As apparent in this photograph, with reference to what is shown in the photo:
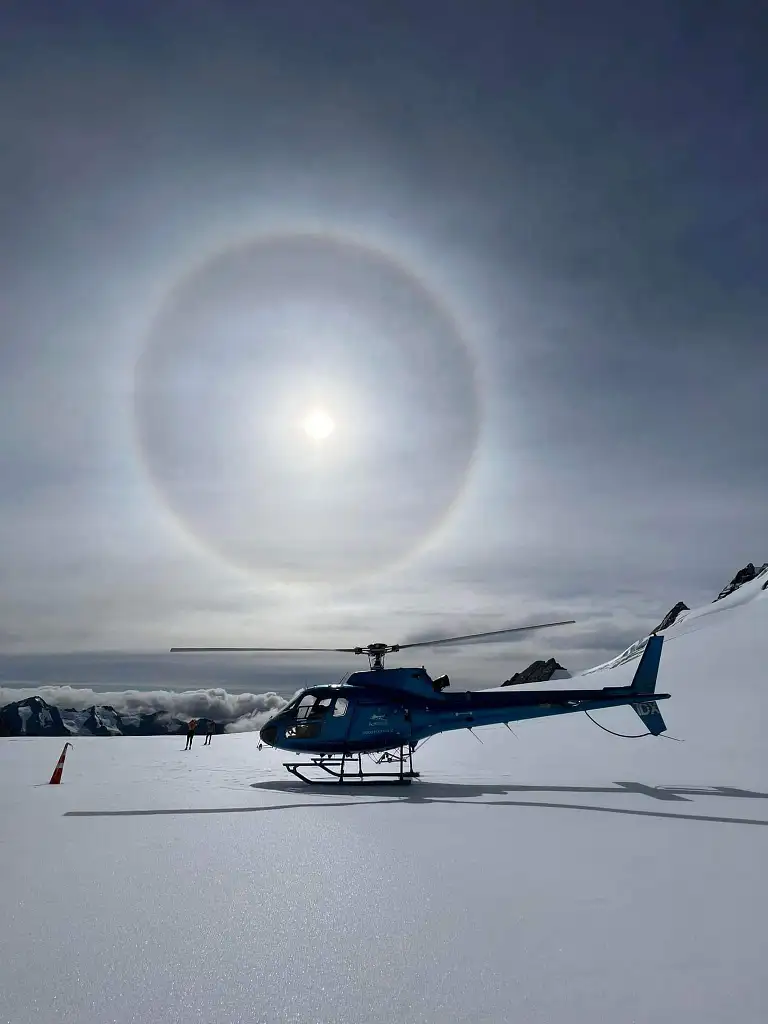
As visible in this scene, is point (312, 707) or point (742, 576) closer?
point (312, 707)

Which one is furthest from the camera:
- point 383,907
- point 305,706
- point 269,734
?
point 305,706

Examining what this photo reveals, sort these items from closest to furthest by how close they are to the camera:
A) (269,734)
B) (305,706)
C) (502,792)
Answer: (502,792) < (269,734) < (305,706)

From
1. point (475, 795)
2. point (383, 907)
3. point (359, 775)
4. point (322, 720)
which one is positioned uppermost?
point (322, 720)

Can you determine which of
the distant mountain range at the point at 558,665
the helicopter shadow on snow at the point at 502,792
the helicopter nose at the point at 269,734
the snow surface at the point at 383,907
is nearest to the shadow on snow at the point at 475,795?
the helicopter shadow on snow at the point at 502,792

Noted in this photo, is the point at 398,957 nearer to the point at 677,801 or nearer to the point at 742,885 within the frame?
the point at 742,885

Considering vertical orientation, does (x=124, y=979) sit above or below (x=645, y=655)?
below

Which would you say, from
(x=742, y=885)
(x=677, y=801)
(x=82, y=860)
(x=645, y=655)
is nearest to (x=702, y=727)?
A: (x=645, y=655)

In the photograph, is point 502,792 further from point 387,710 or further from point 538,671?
point 538,671

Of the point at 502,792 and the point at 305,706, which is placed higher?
the point at 305,706

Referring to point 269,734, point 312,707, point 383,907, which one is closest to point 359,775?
point 312,707
